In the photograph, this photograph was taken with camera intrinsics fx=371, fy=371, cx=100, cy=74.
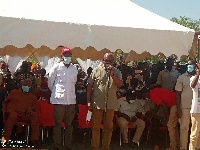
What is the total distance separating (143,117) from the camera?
8.36 m

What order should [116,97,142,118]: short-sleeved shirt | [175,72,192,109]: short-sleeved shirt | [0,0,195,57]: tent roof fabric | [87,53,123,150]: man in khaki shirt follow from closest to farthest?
[0,0,195,57]: tent roof fabric < [87,53,123,150]: man in khaki shirt < [175,72,192,109]: short-sleeved shirt < [116,97,142,118]: short-sleeved shirt

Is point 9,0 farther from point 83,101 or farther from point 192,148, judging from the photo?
point 192,148

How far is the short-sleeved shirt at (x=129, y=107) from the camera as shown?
8.25m

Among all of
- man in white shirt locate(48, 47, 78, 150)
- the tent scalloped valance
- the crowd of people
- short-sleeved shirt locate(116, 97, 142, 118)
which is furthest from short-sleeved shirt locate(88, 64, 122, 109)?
the tent scalloped valance

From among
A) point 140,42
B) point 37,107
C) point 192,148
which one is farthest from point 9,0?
point 192,148

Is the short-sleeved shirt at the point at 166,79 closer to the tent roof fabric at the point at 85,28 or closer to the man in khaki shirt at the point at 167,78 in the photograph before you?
the man in khaki shirt at the point at 167,78

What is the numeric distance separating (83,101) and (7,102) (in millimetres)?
1722

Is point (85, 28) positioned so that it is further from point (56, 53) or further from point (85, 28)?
point (56, 53)

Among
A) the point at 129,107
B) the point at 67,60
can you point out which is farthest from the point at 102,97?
the point at 129,107

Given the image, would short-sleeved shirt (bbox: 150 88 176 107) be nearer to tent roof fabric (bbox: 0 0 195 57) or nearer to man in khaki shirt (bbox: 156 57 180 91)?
tent roof fabric (bbox: 0 0 195 57)

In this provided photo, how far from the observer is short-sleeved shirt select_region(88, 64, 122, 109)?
6.63m

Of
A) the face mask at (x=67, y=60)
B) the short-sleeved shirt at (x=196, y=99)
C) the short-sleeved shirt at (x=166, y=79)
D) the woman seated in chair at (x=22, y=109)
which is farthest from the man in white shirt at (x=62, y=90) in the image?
the short-sleeved shirt at (x=166, y=79)

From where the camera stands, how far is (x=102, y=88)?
21.9 feet

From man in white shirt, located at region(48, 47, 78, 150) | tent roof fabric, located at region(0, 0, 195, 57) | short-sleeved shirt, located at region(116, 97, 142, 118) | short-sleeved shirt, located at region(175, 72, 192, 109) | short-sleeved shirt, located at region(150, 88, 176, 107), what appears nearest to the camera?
tent roof fabric, located at region(0, 0, 195, 57)
